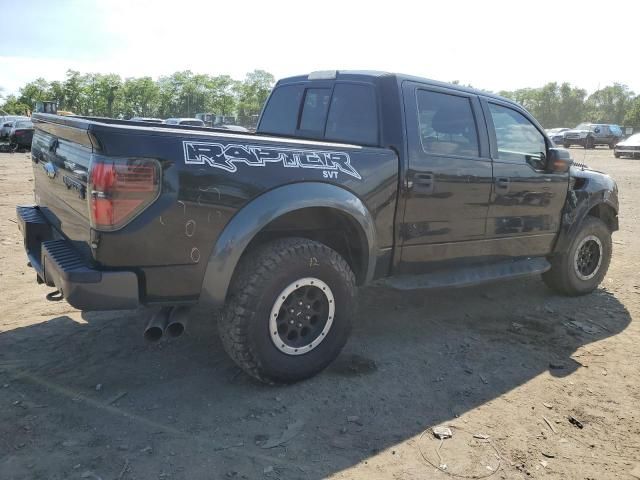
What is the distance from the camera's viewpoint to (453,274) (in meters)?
4.25

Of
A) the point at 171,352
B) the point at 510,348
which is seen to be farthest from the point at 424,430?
the point at 171,352

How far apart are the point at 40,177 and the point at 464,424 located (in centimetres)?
329

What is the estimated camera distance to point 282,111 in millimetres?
4926

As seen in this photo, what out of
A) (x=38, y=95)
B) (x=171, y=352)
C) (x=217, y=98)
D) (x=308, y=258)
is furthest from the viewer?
(x=217, y=98)

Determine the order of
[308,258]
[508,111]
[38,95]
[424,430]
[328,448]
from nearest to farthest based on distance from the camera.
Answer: [328,448] → [424,430] → [308,258] → [508,111] → [38,95]

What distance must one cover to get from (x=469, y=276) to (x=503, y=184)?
82 centimetres

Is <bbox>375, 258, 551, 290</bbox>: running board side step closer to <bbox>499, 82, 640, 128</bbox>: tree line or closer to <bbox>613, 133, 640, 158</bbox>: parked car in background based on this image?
<bbox>613, 133, 640, 158</bbox>: parked car in background

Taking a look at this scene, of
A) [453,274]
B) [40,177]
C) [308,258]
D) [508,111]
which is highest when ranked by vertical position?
[508,111]

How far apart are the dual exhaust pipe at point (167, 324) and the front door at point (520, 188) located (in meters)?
2.61

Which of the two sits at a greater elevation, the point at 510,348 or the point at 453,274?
the point at 453,274

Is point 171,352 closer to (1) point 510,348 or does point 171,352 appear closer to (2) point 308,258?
(2) point 308,258

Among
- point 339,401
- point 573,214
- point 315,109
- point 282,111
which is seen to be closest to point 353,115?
point 315,109

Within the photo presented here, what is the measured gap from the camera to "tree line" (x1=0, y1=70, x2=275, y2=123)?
69375 mm

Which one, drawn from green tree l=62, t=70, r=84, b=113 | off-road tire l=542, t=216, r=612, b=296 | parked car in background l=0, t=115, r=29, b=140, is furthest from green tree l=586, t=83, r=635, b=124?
off-road tire l=542, t=216, r=612, b=296
